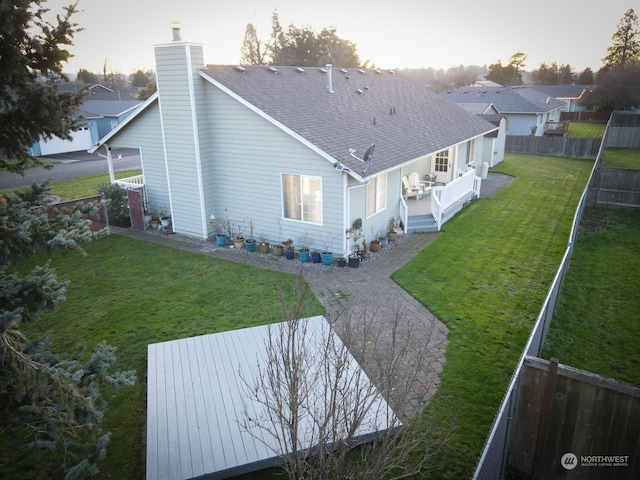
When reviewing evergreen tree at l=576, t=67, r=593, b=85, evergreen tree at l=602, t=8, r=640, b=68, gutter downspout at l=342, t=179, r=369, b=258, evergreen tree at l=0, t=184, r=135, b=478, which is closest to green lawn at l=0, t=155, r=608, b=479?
gutter downspout at l=342, t=179, r=369, b=258

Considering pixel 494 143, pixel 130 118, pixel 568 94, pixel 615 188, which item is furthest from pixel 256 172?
pixel 568 94

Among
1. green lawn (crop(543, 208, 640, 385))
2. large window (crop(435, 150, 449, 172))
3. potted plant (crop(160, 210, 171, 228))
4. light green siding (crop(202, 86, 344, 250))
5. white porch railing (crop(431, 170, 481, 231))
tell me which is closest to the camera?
green lawn (crop(543, 208, 640, 385))

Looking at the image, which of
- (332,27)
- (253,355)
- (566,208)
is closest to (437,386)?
(253,355)

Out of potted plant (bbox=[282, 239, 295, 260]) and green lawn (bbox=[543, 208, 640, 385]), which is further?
potted plant (bbox=[282, 239, 295, 260])

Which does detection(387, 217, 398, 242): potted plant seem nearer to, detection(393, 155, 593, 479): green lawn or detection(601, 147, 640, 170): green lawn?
detection(393, 155, 593, 479): green lawn

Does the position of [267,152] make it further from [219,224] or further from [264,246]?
[219,224]

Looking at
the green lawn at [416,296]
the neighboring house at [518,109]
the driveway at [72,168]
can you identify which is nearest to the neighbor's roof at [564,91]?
the neighboring house at [518,109]

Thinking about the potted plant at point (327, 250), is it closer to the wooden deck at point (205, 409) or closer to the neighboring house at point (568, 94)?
the wooden deck at point (205, 409)

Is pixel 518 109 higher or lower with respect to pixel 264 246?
higher
